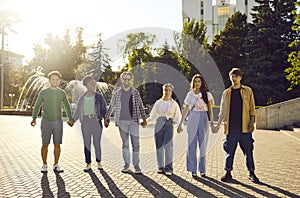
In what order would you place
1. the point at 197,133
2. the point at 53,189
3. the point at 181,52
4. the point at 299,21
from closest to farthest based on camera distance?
the point at 53,189, the point at 197,133, the point at 299,21, the point at 181,52

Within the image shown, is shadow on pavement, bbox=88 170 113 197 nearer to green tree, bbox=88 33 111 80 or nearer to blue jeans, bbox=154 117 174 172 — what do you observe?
blue jeans, bbox=154 117 174 172

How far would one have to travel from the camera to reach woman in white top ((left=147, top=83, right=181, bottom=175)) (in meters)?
6.98

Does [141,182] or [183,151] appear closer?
[141,182]

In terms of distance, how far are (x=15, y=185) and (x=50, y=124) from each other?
4.75ft

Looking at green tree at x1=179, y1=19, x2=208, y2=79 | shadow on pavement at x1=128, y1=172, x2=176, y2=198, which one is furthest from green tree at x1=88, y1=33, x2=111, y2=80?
shadow on pavement at x1=128, y1=172, x2=176, y2=198

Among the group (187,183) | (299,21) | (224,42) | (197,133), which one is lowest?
(187,183)

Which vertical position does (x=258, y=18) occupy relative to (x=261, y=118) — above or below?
above

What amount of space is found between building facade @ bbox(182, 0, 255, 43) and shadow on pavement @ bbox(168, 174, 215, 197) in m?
64.2

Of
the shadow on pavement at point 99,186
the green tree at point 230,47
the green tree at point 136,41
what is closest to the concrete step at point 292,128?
the shadow on pavement at point 99,186

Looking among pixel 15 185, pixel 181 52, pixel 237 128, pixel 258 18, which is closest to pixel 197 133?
pixel 237 128

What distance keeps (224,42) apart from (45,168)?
3332cm

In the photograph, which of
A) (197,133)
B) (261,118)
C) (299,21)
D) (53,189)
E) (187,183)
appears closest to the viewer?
(53,189)

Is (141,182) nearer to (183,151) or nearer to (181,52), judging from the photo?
(183,151)

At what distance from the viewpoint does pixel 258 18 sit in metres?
32.3
